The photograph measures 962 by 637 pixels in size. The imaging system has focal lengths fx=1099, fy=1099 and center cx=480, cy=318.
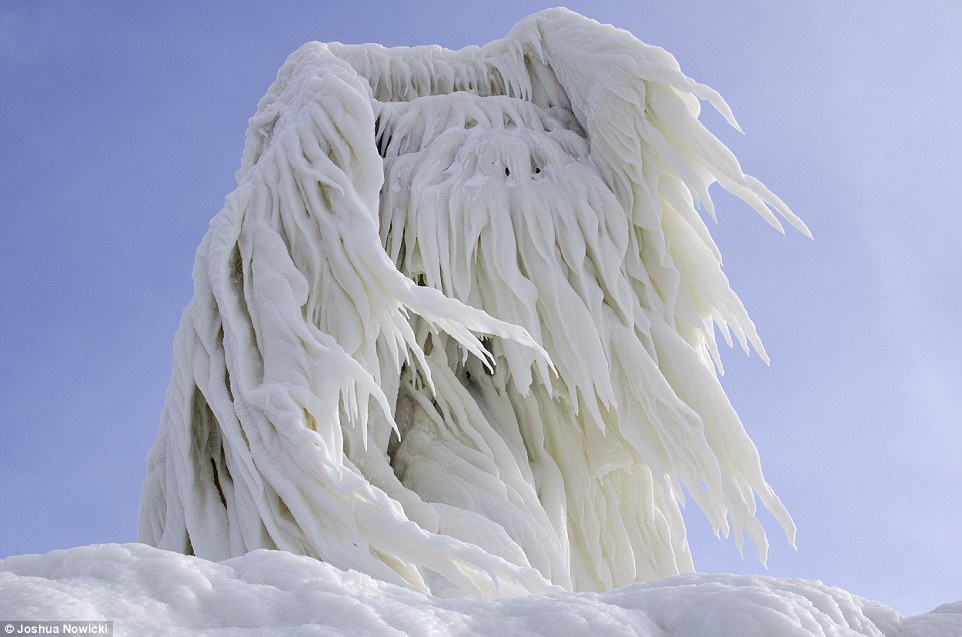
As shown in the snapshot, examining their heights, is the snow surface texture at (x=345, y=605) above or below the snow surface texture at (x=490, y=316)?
below

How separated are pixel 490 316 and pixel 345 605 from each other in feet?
6.75

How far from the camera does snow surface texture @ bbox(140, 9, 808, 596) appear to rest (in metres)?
3.53

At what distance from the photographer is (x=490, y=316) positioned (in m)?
3.41

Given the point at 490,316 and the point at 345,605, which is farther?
the point at 490,316

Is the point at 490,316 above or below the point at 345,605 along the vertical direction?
above

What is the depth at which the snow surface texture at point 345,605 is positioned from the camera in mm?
1321

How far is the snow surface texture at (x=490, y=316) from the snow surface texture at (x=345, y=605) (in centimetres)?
163

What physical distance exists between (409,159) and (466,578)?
2.75 m

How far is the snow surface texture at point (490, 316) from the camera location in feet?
11.6

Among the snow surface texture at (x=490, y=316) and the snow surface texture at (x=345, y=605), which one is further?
the snow surface texture at (x=490, y=316)

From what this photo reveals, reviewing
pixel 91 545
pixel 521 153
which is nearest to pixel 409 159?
pixel 521 153

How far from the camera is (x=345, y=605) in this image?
4.60 ft

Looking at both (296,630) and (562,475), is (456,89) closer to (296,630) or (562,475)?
(562,475)

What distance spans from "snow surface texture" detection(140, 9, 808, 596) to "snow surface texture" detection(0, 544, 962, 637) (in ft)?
5.35
